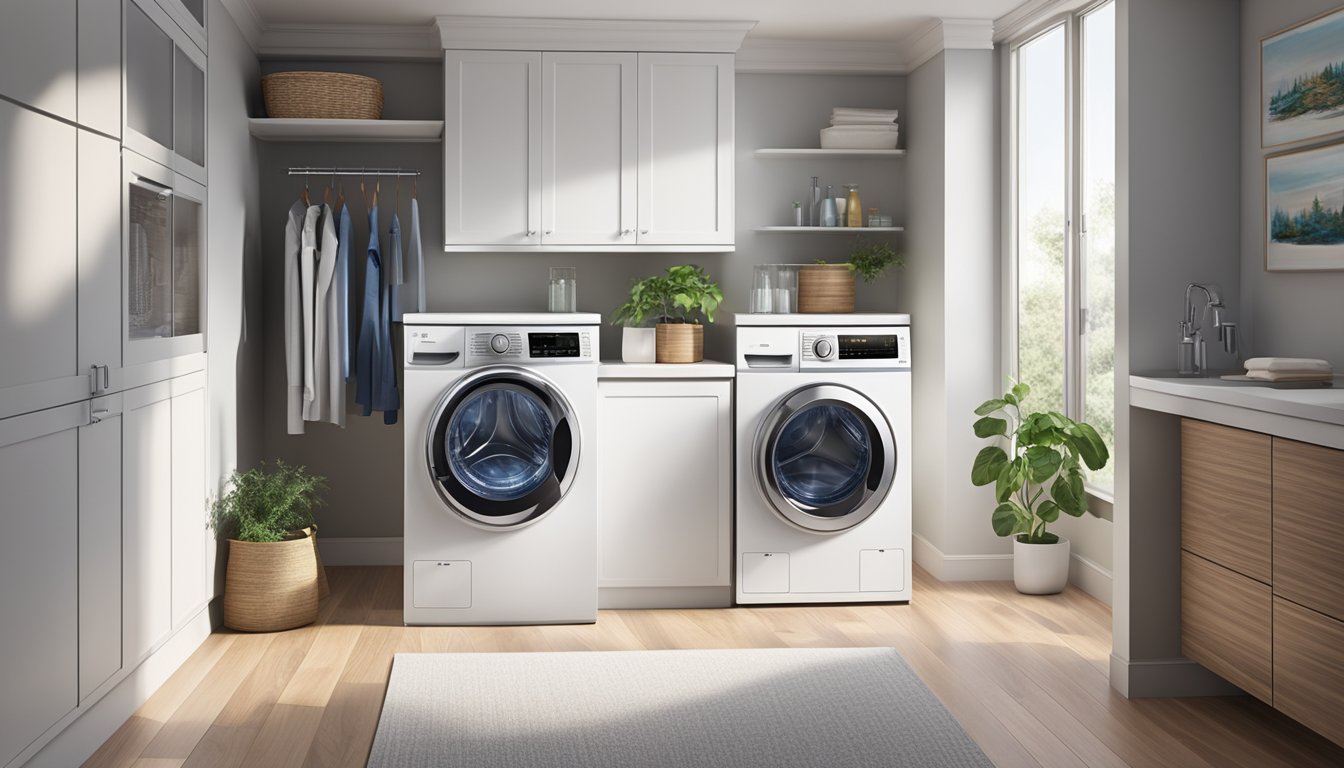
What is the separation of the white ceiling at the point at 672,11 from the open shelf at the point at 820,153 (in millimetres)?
507

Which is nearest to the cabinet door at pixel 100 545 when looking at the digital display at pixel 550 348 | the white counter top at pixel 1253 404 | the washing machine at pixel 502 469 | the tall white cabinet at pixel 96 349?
the tall white cabinet at pixel 96 349

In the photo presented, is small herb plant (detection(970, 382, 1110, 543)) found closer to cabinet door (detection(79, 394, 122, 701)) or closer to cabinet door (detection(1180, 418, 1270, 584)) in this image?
cabinet door (detection(1180, 418, 1270, 584))

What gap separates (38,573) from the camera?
7.89 feet

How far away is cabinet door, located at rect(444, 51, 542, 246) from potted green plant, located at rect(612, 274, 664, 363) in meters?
0.51

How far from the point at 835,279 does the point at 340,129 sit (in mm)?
2122

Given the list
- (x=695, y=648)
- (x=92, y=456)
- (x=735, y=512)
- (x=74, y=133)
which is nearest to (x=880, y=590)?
(x=735, y=512)

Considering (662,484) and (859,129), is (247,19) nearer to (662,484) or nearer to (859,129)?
(662,484)

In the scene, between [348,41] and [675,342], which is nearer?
[675,342]

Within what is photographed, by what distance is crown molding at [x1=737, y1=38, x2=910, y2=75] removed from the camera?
475 centimetres

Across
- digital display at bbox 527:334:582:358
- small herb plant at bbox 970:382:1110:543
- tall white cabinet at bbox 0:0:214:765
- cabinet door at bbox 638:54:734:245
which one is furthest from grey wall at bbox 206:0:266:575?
small herb plant at bbox 970:382:1110:543

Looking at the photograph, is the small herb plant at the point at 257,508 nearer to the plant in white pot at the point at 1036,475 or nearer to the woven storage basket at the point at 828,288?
the woven storage basket at the point at 828,288

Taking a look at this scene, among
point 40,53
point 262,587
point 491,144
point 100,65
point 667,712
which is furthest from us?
point 491,144

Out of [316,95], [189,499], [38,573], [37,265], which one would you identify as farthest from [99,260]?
[316,95]

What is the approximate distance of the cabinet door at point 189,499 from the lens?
3369 mm
